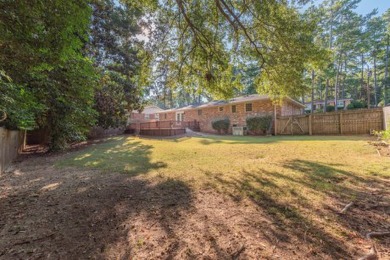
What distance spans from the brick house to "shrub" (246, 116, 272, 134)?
583 mm

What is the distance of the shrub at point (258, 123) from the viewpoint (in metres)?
16.1

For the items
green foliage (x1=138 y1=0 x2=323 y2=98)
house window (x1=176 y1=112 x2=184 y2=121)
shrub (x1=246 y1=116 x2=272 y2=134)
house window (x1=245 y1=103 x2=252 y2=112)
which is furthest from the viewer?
house window (x1=176 y1=112 x2=184 y2=121)

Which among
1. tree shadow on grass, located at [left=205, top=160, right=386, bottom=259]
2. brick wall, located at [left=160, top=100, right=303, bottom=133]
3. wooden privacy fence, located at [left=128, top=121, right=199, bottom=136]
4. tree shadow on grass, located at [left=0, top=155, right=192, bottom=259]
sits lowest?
tree shadow on grass, located at [left=0, top=155, right=192, bottom=259]

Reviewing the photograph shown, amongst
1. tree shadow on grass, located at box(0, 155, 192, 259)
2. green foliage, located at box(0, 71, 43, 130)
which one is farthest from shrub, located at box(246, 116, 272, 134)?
green foliage, located at box(0, 71, 43, 130)

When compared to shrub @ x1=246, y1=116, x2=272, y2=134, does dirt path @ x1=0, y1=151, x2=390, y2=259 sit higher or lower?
lower

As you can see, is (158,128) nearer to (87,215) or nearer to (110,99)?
(110,99)

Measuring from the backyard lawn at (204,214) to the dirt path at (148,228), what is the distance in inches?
0.5

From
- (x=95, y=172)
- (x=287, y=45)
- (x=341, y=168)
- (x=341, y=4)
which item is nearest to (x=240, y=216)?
(x=341, y=168)

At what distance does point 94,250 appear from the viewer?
6.36 feet

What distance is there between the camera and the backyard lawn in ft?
6.20

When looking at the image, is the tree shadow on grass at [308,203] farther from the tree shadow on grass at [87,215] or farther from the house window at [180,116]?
the house window at [180,116]

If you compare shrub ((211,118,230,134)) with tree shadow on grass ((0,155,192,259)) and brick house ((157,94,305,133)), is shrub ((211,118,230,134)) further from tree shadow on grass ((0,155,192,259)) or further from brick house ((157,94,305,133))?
tree shadow on grass ((0,155,192,259))

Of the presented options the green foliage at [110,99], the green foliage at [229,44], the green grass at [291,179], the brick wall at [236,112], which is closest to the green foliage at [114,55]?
→ the green foliage at [110,99]

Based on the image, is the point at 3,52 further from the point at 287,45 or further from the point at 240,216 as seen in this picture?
the point at 287,45
